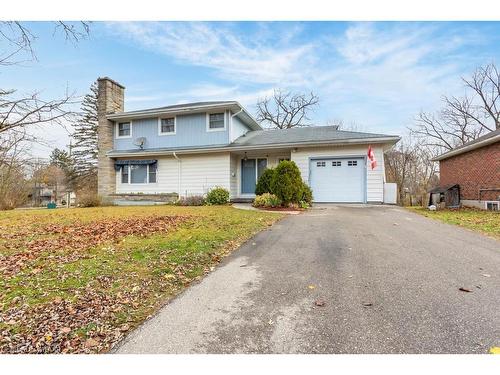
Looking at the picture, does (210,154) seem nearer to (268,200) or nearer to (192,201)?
(192,201)

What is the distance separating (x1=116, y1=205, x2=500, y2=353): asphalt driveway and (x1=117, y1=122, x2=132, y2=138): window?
Answer: 14.1 m

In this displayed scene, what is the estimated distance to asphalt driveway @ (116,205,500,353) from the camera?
6.95ft

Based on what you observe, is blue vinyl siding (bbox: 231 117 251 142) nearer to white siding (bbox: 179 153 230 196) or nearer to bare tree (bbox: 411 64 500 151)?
white siding (bbox: 179 153 230 196)

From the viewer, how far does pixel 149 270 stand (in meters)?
3.78

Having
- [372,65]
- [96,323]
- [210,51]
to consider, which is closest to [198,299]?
[96,323]

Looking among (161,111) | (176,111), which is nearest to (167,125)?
(161,111)

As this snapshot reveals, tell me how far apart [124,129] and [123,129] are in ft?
A: 0.23

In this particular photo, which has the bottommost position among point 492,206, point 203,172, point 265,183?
point 492,206

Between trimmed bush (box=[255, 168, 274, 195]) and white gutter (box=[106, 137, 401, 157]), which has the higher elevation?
white gutter (box=[106, 137, 401, 157])

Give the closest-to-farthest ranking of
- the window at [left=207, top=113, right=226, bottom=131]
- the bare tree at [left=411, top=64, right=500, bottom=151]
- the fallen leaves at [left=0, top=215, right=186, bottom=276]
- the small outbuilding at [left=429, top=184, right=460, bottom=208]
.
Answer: the fallen leaves at [left=0, top=215, right=186, bottom=276] < the small outbuilding at [left=429, top=184, right=460, bottom=208] < the window at [left=207, top=113, right=226, bottom=131] < the bare tree at [left=411, top=64, right=500, bottom=151]

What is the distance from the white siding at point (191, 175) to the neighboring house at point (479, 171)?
11.3 metres

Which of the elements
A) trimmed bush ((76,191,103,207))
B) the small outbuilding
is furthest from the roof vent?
the small outbuilding

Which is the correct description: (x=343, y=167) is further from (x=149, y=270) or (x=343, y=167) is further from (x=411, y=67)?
(x=149, y=270)

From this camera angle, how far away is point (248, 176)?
1512cm
